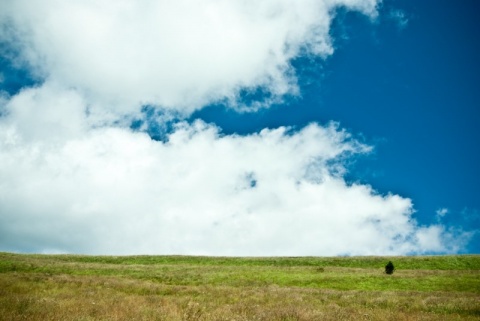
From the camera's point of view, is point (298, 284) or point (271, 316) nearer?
point (271, 316)

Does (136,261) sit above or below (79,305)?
below

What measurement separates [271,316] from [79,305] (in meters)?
8.28

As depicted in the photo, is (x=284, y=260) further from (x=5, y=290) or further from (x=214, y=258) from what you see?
(x=5, y=290)

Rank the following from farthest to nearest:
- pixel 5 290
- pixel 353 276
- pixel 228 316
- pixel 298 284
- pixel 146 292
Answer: pixel 353 276 < pixel 298 284 < pixel 146 292 < pixel 5 290 < pixel 228 316

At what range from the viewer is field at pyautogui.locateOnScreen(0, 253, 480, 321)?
13234 millimetres

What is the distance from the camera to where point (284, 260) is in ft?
199

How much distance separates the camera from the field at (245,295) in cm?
1323

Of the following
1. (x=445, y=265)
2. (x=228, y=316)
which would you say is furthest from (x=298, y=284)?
(x=445, y=265)

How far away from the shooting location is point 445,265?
50.3 metres

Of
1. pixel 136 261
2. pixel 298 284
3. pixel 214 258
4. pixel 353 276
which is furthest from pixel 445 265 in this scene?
pixel 136 261

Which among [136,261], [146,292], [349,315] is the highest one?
[349,315]

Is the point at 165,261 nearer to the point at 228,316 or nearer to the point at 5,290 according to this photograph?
the point at 5,290

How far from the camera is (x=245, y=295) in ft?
75.7

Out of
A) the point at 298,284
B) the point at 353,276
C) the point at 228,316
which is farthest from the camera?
the point at 353,276
